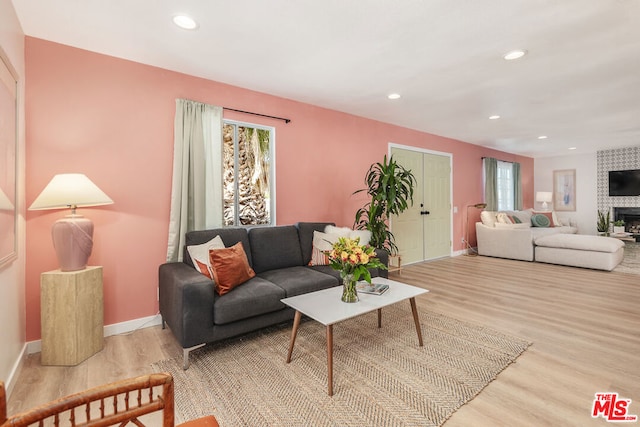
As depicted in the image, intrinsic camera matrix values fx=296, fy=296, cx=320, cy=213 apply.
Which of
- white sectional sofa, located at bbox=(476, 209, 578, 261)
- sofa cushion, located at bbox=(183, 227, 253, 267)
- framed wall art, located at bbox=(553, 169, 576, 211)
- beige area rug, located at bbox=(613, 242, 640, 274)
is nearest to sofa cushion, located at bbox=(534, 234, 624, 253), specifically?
white sectional sofa, located at bbox=(476, 209, 578, 261)

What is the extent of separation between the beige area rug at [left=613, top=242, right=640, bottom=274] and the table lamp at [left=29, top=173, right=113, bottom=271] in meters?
7.19

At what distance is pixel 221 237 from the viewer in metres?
3.00

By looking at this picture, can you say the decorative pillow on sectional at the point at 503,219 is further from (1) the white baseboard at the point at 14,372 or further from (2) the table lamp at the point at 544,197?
(1) the white baseboard at the point at 14,372

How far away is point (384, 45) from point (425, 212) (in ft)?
12.5

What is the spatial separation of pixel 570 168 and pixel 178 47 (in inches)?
395

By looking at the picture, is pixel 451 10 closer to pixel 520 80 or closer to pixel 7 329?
pixel 520 80

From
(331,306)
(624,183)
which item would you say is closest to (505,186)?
(624,183)

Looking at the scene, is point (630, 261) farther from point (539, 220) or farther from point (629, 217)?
point (629, 217)

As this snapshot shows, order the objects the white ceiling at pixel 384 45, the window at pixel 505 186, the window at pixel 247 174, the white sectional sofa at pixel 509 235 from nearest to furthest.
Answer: the white ceiling at pixel 384 45 < the window at pixel 247 174 < the white sectional sofa at pixel 509 235 < the window at pixel 505 186

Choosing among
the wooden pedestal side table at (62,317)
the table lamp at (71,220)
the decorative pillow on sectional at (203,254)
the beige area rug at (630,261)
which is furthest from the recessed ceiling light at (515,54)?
the beige area rug at (630,261)

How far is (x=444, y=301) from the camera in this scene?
355 cm

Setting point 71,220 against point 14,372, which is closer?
point 14,372

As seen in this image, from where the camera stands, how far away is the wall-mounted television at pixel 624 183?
7.26 meters

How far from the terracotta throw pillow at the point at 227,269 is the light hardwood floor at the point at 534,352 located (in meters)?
0.63
